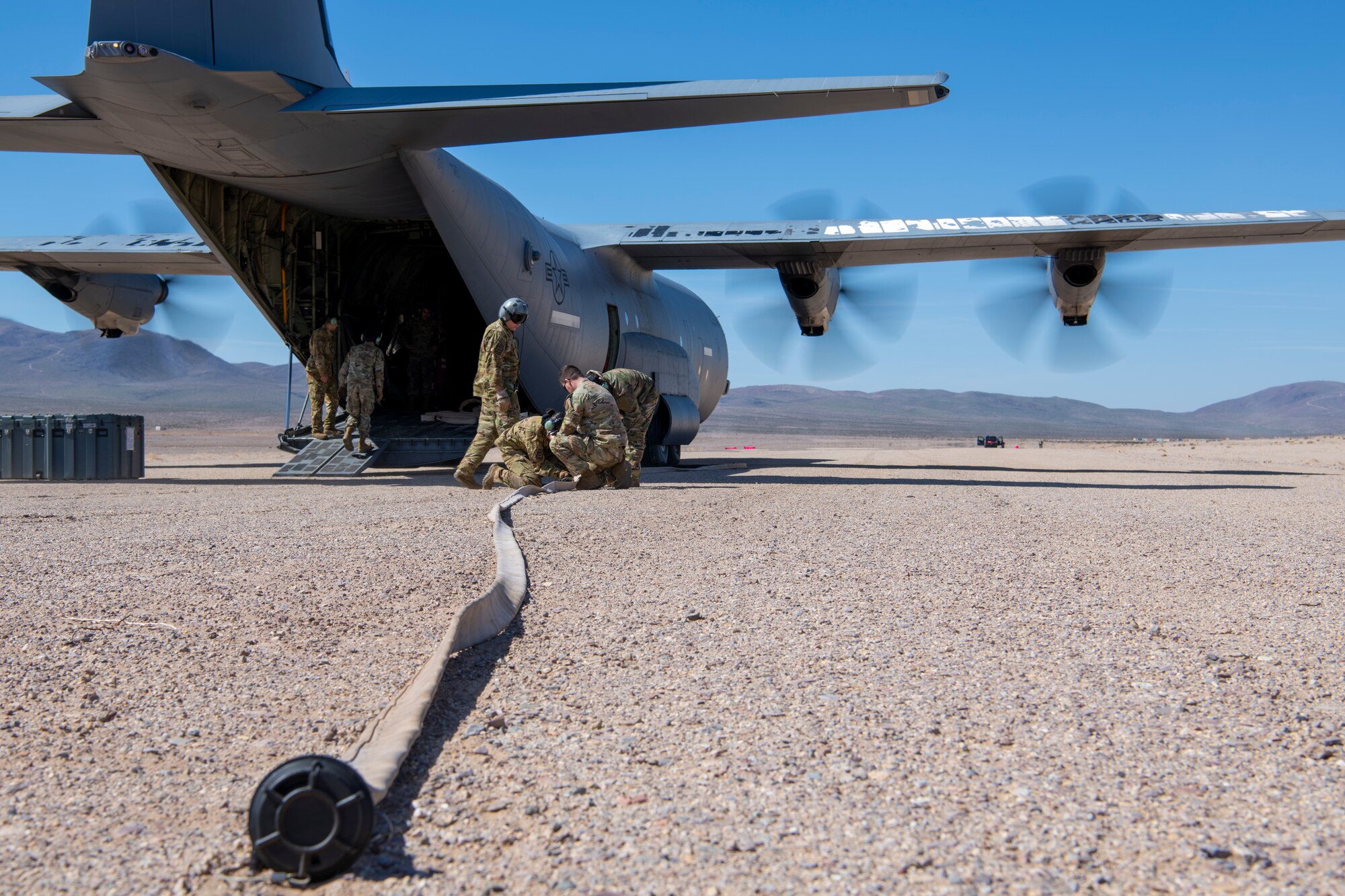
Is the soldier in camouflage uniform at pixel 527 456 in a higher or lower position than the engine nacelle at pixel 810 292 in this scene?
lower

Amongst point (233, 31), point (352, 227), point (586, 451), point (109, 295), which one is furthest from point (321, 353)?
point (109, 295)

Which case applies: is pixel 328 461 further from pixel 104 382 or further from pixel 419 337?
pixel 104 382

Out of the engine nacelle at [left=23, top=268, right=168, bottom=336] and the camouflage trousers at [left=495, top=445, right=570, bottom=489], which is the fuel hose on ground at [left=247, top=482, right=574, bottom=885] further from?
the engine nacelle at [left=23, top=268, right=168, bottom=336]

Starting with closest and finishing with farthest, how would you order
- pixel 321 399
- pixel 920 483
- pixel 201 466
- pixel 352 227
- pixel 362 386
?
pixel 920 483
pixel 362 386
pixel 321 399
pixel 352 227
pixel 201 466

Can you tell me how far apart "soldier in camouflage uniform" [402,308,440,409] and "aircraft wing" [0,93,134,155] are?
564cm

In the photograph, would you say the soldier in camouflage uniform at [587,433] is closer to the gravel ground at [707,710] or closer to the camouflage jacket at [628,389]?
the camouflage jacket at [628,389]

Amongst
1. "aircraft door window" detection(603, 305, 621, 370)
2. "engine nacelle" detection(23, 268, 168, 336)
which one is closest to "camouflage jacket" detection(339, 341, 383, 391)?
"aircraft door window" detection(603, 305, 621, 370)

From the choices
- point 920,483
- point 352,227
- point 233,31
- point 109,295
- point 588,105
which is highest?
point 233,31

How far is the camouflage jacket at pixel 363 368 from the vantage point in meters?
13.0

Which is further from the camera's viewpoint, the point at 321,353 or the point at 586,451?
the point at 321,353

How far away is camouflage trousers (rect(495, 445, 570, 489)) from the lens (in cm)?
1023

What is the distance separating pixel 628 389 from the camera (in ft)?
36.0

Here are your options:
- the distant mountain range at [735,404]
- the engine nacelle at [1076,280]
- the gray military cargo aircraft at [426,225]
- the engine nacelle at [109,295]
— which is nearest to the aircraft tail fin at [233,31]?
the gray military cargo aircraft at [426,225]

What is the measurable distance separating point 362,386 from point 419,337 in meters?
2.82
